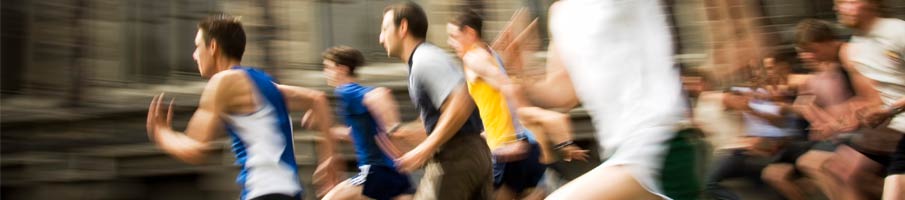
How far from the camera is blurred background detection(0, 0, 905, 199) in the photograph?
10.3 m

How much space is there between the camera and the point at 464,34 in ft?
22.6

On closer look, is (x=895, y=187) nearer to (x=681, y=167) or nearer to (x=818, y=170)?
(x=818, y=170)

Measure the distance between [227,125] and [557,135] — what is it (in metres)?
2.38

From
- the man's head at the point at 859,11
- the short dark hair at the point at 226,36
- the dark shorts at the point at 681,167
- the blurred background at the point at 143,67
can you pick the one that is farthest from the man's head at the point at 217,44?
the blurred background at the point at 143,67

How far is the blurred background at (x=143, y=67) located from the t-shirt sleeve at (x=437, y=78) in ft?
12.1

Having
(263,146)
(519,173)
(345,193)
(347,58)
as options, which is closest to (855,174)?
(519,173)

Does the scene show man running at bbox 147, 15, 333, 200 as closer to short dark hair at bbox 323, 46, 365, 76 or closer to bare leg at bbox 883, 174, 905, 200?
short dark hair at bbox 323, 46, 365, 76

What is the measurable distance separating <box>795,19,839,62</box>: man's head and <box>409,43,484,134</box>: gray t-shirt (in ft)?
8.63

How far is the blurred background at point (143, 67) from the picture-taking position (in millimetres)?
10336

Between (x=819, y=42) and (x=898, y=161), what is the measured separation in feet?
4.40

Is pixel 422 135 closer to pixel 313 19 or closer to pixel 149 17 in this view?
pixel 313 19

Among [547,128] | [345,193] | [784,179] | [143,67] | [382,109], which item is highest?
[382,109]

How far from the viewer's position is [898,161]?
20.8 ft

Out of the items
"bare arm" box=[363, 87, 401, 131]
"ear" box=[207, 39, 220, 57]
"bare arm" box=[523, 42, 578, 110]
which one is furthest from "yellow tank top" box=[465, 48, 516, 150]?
"bare arm" box=[523, 42, 578, 110]
